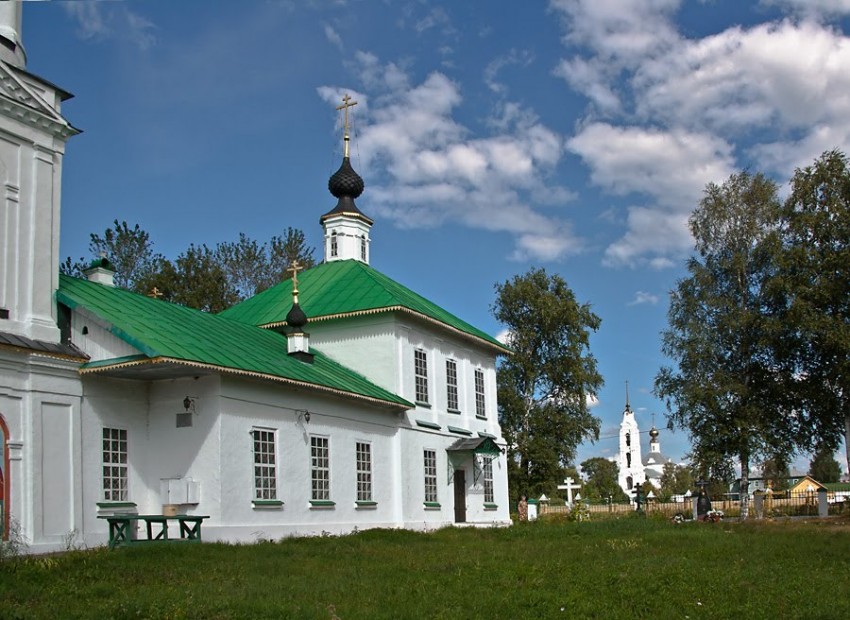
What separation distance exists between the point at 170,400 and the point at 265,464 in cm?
248

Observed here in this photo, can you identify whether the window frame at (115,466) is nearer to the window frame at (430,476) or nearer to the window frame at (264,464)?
the window frame at (264,464)

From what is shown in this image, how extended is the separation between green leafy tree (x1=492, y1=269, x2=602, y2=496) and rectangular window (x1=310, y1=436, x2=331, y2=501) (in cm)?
2115

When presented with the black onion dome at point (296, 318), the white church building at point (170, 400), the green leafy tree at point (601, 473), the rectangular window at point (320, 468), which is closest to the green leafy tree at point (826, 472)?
the green leafy tree at point (601, 473)

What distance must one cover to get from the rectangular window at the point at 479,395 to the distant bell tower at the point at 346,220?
5260mm

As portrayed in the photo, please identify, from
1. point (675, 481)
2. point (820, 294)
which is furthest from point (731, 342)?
point (675, 481)

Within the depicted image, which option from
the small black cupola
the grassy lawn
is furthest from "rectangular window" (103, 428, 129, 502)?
the small black cupola

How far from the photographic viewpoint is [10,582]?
1186 cm

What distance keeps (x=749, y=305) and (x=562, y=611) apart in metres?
26.3

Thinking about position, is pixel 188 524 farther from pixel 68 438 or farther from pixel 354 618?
pixel 354 618

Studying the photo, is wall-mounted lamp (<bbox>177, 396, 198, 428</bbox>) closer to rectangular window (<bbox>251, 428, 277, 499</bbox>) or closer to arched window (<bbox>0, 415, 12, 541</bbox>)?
rectangular window (<bbox>251, 428, 277, 499</bbox>)

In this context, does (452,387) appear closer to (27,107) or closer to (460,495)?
(460,495)

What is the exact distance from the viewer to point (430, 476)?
27.6 metres

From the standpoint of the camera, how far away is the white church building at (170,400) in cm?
1680

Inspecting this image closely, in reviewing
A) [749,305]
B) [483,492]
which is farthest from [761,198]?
[483,492]
